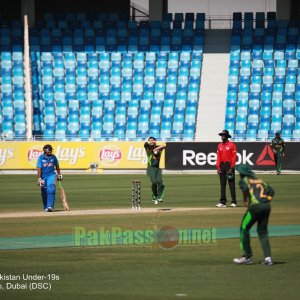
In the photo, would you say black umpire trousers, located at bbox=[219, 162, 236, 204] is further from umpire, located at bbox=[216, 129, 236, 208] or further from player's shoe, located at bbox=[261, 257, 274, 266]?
player's shoe, located at bbox=[261, 257, 274, 266]

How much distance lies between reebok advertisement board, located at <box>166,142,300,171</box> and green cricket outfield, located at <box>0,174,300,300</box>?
16.8 meters

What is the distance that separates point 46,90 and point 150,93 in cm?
588

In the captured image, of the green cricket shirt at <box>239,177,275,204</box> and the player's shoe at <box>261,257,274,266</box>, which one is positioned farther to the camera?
the player's shoe at <box>261,257,274,266</box>

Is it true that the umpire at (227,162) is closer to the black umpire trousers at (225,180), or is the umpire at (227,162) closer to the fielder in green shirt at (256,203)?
the black umpire trousers at (225,180)

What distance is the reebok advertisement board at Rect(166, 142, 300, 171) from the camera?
44250 millimetres

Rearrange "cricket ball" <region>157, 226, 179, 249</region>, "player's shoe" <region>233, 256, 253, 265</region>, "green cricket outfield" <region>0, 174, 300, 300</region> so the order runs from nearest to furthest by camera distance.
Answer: "green cricket outfield" <region>0, 174, 300, 300</region> → "player's shoe" <region>233, 256, 253, 265</region> → "cricket ball" <region>157, 226, 179, 249</region>

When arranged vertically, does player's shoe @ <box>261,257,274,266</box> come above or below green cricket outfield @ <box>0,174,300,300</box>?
above

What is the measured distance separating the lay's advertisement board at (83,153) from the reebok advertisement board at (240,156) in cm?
72

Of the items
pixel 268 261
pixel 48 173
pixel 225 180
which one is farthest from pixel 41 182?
pixel 268 261

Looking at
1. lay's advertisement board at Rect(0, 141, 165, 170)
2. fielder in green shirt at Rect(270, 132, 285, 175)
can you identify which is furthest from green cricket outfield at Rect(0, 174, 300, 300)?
lay's advertisement board at Rect(0, 141, 165, 170)

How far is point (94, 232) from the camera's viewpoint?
58.7 ft

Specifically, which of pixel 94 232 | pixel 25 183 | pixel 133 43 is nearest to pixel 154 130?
pixel 133 43

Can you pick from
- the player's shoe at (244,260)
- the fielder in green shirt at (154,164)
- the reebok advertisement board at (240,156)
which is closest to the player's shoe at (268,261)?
the player's shoe at (244,260)

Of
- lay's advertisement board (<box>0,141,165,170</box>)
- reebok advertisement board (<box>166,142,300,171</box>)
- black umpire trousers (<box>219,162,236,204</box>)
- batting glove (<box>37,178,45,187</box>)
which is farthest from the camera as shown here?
lay's advertisement board (<box>0,141,165,170</box>)
